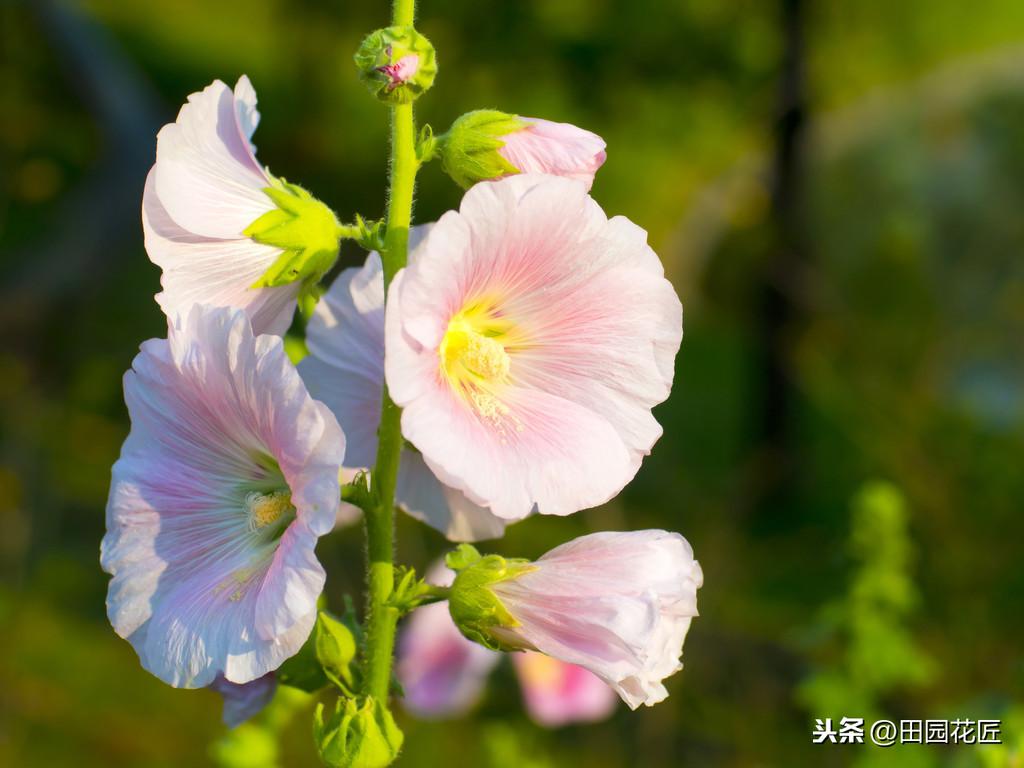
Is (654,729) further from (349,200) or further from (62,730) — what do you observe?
(349,200)

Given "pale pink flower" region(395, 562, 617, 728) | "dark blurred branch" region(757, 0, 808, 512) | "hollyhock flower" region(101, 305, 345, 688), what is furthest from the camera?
"dark blurred branch" region(757, 0, 808, 512)

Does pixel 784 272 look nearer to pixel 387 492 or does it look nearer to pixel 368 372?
pixel 368 372

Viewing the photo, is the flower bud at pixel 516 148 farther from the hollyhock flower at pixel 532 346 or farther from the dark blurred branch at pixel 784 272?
the dark blurred branch at pixel 784 272

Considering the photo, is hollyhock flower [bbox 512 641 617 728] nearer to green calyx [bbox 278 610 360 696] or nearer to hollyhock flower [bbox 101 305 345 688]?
green calyx [bbox 278 610 360 696]

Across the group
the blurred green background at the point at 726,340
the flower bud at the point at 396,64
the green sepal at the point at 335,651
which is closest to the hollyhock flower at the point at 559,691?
the blurred green background at the point at 726,340

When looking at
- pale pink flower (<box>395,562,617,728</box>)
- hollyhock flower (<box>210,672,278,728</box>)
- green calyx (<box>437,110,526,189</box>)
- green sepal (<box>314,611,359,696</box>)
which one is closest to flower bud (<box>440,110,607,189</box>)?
green calyx (<box>437,110,526,189</box>)

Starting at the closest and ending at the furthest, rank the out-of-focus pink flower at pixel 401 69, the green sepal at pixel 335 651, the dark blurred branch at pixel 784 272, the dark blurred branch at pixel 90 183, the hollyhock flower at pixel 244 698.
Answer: the out-of-focus pink flower at pixel 401 69, the green sepal at pixel 335 651, the hollyhock flower at pixel 244 698, the dark blurred branch at pixel 784 272, the dark blurred branch at pixel 90 183
